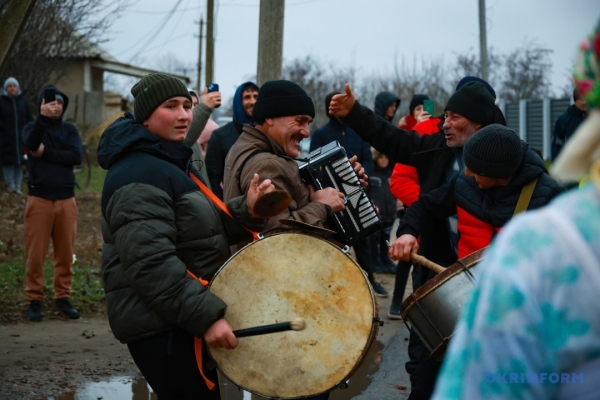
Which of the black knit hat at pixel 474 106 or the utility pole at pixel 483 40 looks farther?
the utility pole at pixel 483 40

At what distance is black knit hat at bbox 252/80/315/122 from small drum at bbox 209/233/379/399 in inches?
37.7

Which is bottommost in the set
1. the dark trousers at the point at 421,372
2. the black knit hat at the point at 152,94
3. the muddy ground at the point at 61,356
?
the muddy ground at the point at 61,356

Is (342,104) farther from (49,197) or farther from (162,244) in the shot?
(49,197)

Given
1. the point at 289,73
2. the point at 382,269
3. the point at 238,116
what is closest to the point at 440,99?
the point at 289,73

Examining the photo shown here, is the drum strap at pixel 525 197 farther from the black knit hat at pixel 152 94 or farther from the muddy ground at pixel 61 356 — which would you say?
the muddy ground at pixel 61 356

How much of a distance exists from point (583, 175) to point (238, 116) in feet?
18.2

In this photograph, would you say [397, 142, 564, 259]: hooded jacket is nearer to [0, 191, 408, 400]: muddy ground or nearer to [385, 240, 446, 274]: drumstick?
[385, 240, 446, 274]: drumstick

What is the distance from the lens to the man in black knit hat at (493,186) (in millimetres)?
3676

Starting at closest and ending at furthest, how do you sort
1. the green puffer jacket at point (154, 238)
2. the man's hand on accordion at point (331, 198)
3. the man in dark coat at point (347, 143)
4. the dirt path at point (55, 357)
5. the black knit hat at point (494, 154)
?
1. the green puffer jacket at point (154, 238)
2. the black knit hat at point (494, 154)
3. the man's hand on accordion at point (331, 198)
4. the dirt path at point (55, 357)
5. the man in dark coat at point (347, 143)

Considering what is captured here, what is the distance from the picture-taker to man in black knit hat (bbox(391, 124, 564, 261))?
3.68 metres

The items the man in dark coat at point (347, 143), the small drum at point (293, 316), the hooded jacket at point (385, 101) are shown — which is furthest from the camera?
the hooded jacket at point (385, 101)

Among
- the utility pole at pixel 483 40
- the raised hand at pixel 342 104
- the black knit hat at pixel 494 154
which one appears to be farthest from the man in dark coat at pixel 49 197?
the utility pole at pixel 483 40

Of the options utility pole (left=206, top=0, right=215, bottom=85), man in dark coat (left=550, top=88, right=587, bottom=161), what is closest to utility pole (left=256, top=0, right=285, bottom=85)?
Result: man in dark coat (left=550, top=88, right=587, bottom=161)

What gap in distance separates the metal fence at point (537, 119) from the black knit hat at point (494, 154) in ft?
81.6
